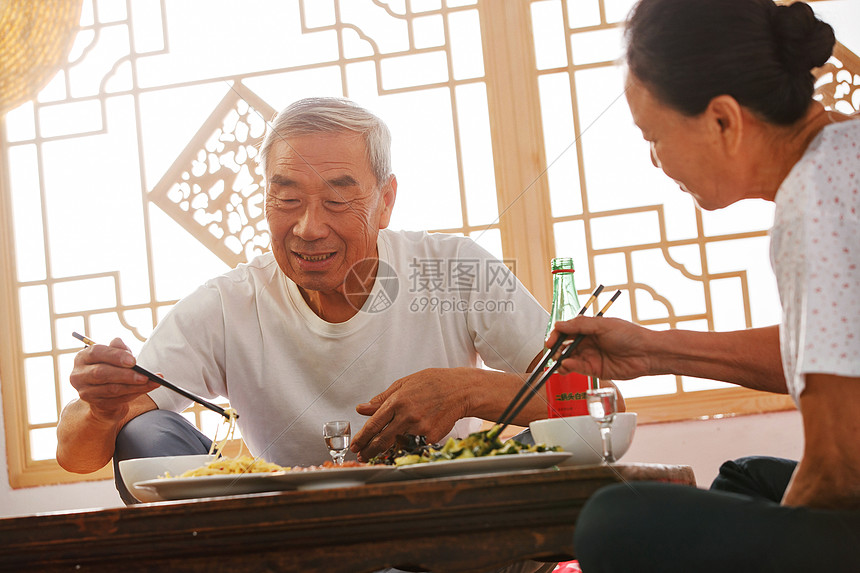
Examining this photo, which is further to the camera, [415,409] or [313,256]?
[313,256]

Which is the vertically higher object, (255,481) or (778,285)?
(778,285)

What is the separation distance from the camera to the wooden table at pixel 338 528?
855mm

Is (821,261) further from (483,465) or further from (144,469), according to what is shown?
(144,469)

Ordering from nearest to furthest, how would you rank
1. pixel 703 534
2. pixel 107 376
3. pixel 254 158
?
pixel 703 534 < pixel 107 376 < pixel 254 158

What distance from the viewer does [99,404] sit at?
1514 mm

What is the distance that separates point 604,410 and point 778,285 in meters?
0.29

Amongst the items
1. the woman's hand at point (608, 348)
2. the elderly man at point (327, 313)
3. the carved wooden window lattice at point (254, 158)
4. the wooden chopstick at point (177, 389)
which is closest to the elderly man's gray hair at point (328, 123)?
the elderly man at point (327, 313)

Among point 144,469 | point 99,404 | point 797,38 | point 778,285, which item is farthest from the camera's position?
point 99,404

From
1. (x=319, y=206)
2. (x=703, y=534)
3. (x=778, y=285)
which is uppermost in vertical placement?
(x=319, y=206)

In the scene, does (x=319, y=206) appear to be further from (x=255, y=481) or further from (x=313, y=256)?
(x=255, y=481)

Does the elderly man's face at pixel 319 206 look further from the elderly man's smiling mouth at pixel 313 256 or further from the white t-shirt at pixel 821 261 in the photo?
the white t-shirt at pixel 821 261

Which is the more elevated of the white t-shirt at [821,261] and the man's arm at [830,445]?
the white t-shirt at [821,261]

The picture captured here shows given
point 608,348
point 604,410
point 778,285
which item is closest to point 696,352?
point 608,348

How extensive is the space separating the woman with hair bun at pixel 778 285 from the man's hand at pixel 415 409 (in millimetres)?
367
